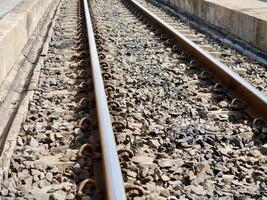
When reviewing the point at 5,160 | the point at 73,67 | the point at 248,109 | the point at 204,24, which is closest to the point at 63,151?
the point at 5,160

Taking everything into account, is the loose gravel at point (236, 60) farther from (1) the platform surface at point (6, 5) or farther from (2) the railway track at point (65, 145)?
(1) the platform surface at point (6, 5)

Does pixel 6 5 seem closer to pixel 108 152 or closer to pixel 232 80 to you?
pixel 232 80

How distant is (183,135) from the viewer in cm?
510

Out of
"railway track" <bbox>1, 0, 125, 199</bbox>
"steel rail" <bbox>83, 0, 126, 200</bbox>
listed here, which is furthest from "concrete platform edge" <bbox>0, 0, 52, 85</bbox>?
"steel rail" <bbox>83, 0, 126, 200</bbox>

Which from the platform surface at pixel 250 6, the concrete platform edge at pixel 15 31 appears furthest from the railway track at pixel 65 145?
the platform surface at pixel 250 6

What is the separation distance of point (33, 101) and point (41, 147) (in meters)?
1.50

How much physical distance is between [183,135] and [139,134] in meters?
0.41

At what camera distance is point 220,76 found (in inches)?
284

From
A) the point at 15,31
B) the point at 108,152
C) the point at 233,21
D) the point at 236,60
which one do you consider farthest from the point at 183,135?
the point at 233,21

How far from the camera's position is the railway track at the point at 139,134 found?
13.3 ft

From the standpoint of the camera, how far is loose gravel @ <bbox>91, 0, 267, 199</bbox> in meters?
4.12

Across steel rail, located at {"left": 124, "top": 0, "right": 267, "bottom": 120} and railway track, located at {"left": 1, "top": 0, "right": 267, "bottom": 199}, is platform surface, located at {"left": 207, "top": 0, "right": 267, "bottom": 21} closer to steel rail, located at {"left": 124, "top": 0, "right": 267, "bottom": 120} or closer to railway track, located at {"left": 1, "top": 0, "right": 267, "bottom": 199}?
steel rail, located at {"left": 124, "top": 0, "right": 267, "bottom": 120}

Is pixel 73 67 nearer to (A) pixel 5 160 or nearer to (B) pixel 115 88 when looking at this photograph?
(B) pixel 115 88

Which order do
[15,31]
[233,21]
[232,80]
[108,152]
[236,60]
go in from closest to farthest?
[108,152]
[232,80]
[15,31]
[236,60]
[233,21]
